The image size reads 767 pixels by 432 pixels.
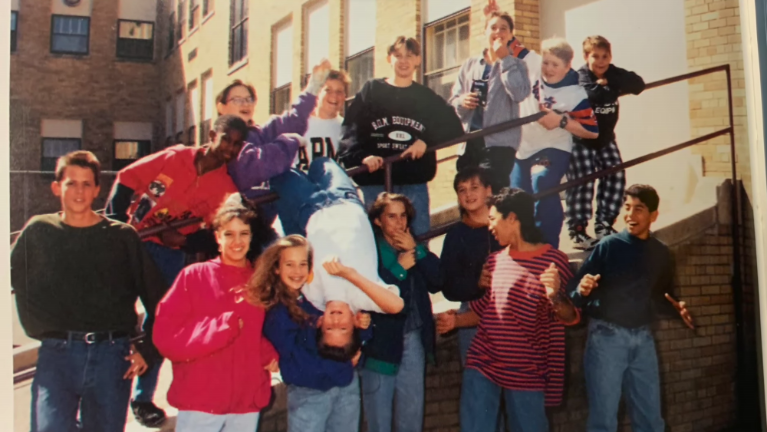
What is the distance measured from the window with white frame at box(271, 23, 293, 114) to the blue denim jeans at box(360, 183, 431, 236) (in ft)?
1.58

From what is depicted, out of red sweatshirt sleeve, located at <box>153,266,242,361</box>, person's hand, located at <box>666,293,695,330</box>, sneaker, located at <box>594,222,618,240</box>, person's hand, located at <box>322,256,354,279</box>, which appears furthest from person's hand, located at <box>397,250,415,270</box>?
person's hand, located at <box>666,293,695,330</box>

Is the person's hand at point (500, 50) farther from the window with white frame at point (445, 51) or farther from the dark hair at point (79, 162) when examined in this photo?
the dark hair at point (79, 162)

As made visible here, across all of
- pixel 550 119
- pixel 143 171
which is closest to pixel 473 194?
pixel 550 119

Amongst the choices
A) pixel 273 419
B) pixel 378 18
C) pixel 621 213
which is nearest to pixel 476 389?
pixel 273 419

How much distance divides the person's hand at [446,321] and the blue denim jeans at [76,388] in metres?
1.26

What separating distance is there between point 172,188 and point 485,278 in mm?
1325

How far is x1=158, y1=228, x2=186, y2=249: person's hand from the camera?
7.21ft

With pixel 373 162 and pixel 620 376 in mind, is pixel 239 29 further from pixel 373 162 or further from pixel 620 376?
pixel 620 376

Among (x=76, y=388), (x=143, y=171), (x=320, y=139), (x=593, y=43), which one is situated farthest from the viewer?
(x=593, y=43)

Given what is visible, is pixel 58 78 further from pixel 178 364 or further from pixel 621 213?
pixel 621 213

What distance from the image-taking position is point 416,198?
100 inches

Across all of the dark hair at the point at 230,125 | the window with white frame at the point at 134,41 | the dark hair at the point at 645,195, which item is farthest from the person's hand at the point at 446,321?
the window with white frame at the point at 134,41

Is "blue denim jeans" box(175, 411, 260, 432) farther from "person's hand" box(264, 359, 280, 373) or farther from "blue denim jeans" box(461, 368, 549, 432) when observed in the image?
"blue denim jeans" box(461, 368, 549, 432)

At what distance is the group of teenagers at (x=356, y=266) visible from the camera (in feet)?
6.83
